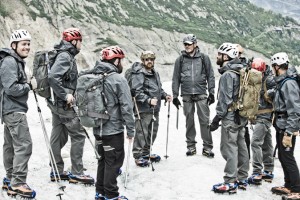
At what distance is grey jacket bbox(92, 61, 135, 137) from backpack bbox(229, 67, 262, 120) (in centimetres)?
245

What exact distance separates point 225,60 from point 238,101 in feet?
3.28

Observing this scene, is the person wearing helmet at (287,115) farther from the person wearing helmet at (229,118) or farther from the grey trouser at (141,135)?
the grey trouser at (141,135)

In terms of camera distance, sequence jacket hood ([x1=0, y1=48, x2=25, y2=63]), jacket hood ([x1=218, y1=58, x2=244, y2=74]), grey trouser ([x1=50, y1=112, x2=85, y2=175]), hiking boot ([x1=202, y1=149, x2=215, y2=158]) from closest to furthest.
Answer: jacket hood ([x1=0, y1=48, x2=25, y2=63]) → jacket hood ([x1=218, y1=58, x2=244, y2=74]) → grey trouser ([x1=50, y1=112, x2=85, y2=175]) → hiking boot ([x1=202, y1=149, x2=215, y2=158])

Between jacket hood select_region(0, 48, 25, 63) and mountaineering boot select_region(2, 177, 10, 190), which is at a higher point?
jacket hood select_region(0, 48, 25, 63)

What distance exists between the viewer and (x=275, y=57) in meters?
8.48

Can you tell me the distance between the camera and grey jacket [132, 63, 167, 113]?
10328mm

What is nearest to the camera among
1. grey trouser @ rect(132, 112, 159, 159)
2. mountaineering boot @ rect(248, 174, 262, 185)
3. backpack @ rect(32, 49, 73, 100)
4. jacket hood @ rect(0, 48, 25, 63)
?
jacket hood @ rect(0, 48, 25, 63)

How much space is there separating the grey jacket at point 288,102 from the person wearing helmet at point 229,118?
0.79 meters

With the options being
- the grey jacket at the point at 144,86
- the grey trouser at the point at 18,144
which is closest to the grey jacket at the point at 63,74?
the grey trouser at the point at 18,144

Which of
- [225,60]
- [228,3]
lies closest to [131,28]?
[225,60]

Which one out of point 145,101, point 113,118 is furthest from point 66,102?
point 145,101

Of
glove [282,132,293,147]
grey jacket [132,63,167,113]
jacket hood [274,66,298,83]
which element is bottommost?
glove [282,132,293,147]

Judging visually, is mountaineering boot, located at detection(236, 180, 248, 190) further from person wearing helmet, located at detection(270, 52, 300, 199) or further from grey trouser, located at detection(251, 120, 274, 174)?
person wearing helmet, located at detection(270, 52, 300, 199)

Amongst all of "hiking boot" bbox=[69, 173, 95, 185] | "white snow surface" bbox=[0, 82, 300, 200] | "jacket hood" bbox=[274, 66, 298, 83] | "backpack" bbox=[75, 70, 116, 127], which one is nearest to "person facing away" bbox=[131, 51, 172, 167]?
"white snow surface" bbox=[0, 82, 300, 200]
